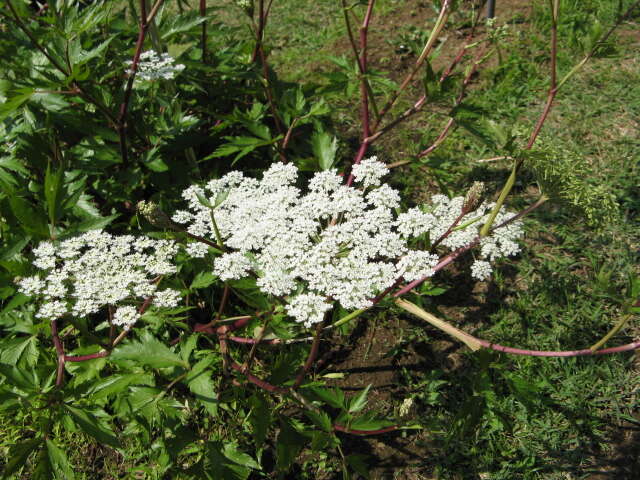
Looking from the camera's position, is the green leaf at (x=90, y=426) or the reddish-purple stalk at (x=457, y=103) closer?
the green leaf at (x=90, y=426)

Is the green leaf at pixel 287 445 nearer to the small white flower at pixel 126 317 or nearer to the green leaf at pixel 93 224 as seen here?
the small white flower at pixel 126 317

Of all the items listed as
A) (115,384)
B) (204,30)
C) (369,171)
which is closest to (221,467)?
(115,384)

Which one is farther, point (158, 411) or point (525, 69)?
point (525, 69)

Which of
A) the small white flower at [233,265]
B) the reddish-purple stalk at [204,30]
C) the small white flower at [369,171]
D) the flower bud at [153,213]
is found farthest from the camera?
the reddish-purple stalk at [204,30]

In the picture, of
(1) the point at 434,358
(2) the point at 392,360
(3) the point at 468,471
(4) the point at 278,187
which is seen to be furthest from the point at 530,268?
(4) the point at 278,187

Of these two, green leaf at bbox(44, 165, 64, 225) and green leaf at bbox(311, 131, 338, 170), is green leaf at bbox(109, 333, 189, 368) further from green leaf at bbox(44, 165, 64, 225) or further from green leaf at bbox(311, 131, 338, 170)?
green leaf at bbox(311, 131, 338, 170)

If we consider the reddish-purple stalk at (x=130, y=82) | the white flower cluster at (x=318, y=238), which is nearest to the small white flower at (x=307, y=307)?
the white flower cluster at (x=318, y=238)

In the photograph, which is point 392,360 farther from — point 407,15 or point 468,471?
point 407,15
